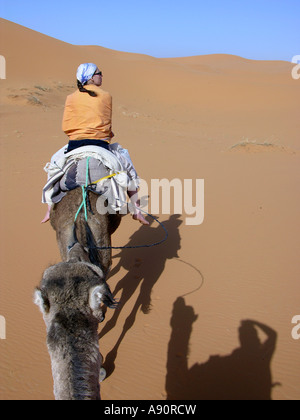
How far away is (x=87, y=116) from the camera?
423cm

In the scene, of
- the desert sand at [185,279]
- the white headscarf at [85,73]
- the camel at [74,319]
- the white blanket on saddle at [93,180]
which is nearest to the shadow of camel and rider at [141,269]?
the desert sand at [185,279]

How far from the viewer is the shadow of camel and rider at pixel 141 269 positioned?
4.86 metres

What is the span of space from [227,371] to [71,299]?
275 cm

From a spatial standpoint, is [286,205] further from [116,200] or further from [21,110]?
[21,110]

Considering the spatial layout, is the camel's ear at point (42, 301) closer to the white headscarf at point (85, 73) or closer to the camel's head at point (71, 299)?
the camel's head at point (71, 299)

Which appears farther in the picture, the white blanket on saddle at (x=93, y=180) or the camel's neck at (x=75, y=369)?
the white blanket on saddle at (x=93, y=180)

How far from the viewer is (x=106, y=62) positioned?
1577 inches

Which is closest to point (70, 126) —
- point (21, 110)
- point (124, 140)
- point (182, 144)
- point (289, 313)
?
point (289, 313)

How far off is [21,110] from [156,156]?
939 cm

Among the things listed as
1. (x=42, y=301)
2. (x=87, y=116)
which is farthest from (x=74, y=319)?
(x=87, y=116)

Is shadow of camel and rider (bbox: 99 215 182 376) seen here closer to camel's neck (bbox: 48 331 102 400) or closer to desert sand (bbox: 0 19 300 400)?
desert sand (bbox: 0 19 300 400)

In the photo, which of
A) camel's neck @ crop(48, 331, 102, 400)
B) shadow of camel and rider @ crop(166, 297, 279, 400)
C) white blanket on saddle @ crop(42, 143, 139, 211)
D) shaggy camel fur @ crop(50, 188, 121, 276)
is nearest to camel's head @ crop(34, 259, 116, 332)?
camel's neck @ crop(48, 331, 102, 400)

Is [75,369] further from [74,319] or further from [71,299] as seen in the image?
[71,299]

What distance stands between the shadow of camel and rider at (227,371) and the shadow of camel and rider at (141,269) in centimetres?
74
